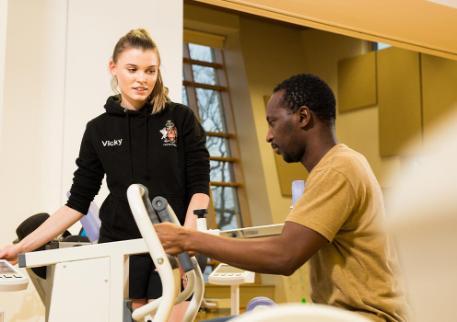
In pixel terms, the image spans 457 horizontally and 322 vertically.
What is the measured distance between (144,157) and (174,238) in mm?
701

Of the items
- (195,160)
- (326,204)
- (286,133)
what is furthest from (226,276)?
(326,204)

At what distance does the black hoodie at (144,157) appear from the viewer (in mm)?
1943

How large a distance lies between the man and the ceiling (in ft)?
11.1

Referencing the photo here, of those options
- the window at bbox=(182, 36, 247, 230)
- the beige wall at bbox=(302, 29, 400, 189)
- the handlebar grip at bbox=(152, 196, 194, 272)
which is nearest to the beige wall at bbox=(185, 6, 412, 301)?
the beige wall at bbox=(302, 29, 400, 189)

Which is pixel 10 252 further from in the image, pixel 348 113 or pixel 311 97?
pixel 348 113

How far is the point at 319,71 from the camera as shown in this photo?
9008mm

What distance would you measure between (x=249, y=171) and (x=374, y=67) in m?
1.99

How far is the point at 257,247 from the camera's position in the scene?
129cm

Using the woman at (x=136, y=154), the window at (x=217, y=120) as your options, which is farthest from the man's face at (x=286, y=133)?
the window at (x=217, y=120)

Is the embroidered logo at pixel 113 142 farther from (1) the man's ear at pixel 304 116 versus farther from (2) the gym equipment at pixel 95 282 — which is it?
(1) the man's ear at pixel 304 116

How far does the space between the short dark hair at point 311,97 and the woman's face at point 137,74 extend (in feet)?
2.07

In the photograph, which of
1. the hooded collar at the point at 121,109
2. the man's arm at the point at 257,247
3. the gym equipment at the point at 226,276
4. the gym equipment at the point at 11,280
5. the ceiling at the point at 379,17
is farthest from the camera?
the ceiling at the point at 379,17

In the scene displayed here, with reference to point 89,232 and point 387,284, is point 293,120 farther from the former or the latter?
point 89,232

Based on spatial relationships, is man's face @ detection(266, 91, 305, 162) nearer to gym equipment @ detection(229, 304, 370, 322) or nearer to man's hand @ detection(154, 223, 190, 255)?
man's hand @ detection(154, 223, 190, 255)
